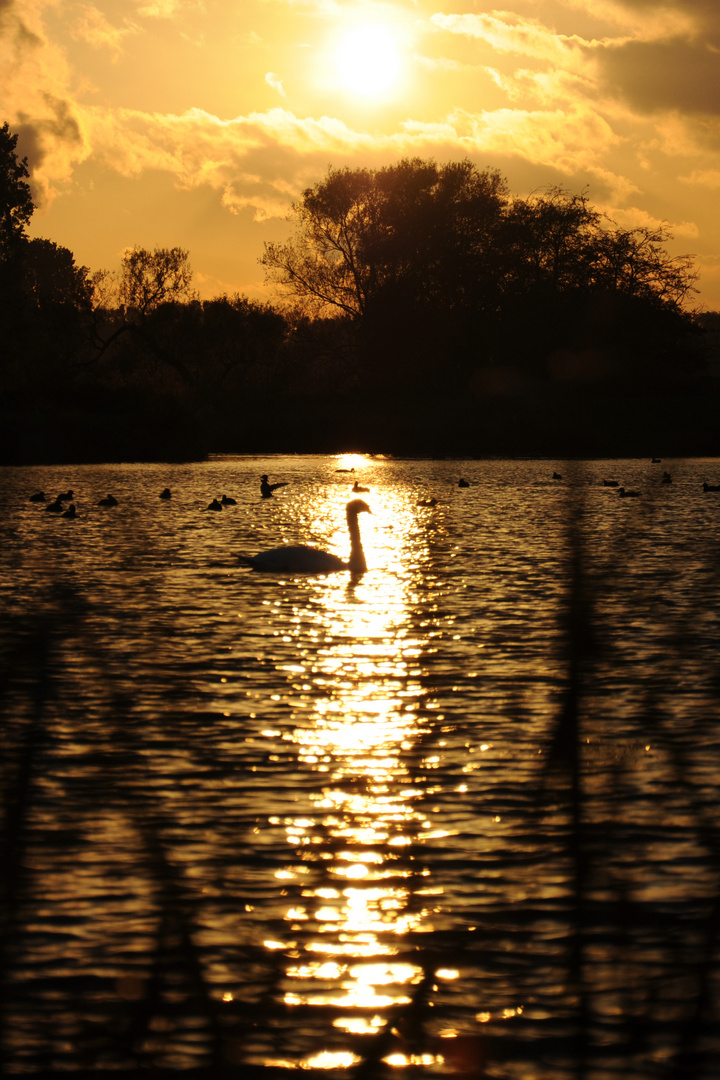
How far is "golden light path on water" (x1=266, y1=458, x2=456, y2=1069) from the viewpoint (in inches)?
223

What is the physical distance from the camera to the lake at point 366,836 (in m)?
5.29

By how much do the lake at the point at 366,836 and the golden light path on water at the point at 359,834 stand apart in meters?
0.02

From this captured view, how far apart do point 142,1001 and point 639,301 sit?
91.7 metres

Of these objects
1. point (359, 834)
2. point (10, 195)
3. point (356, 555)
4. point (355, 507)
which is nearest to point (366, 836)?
point (359, 834)

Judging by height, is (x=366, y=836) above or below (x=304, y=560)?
below

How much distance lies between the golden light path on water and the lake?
0.9 inches

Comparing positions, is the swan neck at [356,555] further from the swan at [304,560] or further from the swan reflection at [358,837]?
the swan reflection at [358,837]

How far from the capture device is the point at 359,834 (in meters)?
7.75

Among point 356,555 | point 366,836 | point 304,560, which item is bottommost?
point 366,836

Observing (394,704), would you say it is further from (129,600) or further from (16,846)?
(129,600)

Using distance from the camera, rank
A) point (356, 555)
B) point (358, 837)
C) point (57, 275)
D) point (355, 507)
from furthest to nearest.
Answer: point (57, 275) < point (355, 507) < point (356, 555) < point (358, 837)

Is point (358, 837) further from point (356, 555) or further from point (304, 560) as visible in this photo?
point (304, 560)

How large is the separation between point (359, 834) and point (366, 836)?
50 mm

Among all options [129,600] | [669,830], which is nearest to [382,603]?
[129,600]
